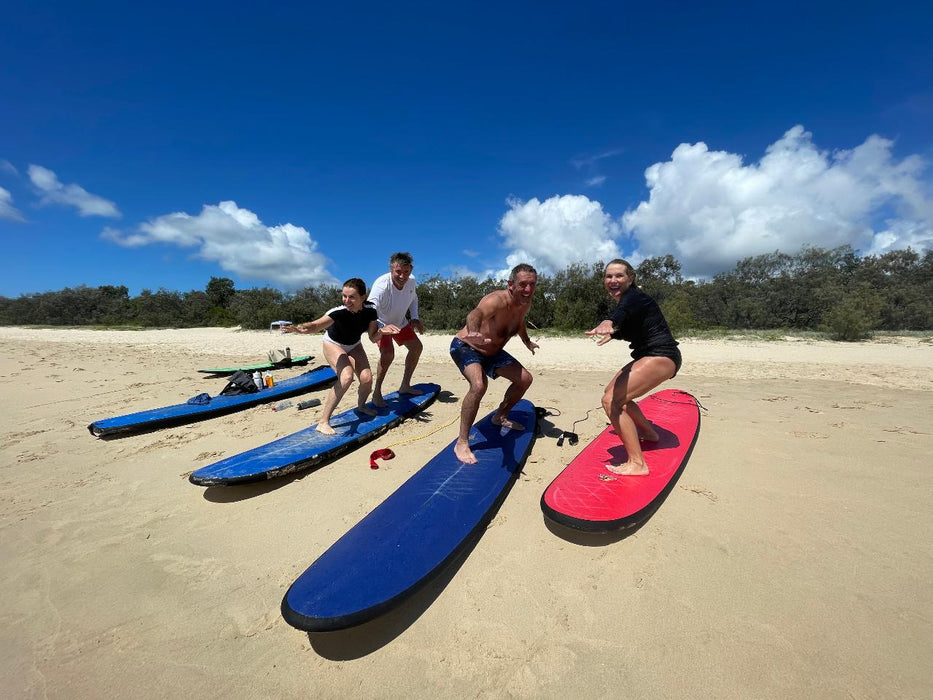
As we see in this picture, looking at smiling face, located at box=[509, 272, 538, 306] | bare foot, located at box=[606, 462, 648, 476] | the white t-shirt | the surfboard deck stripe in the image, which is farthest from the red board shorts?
the surfboard deck stripe

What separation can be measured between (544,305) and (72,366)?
69.7ft

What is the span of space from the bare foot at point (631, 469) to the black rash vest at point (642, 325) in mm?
981

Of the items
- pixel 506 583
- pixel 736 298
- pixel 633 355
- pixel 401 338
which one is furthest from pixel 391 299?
pixel 736 298

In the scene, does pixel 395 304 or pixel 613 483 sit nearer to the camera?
pixel 613 483

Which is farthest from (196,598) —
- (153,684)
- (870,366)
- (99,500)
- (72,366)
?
(870,366)

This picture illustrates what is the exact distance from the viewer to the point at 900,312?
20.9 meters

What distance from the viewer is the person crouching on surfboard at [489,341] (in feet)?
12.0

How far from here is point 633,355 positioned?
322 cm

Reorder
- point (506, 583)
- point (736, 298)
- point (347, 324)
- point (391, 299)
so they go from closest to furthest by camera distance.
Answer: point (506, 583) → point (347, 324) → point (391, 299) → point (736, 298)

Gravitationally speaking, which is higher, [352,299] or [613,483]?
[352,299]

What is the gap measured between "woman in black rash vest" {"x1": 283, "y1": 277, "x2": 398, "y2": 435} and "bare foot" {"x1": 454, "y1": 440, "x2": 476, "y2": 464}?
1635mm

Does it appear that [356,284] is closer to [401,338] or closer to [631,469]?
[401,338]

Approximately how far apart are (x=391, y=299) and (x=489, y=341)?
77.1 inches

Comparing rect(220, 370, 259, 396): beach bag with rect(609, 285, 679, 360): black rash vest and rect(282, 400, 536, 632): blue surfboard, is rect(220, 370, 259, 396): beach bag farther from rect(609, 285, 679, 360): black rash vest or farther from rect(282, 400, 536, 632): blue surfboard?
rect(609, 285, 679, 360): black rash vest
